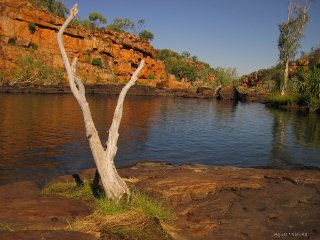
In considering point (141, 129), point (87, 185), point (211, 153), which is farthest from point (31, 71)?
point (87, 185)

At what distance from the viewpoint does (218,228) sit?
6.23 metres

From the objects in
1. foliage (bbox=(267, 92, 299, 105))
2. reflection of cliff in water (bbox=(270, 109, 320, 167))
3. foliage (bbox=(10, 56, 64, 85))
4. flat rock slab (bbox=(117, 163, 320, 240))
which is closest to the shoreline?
foliage (bbox=(10, 56, 64, 85))

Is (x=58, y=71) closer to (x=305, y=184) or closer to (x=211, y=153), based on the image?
(x=211, y=153)

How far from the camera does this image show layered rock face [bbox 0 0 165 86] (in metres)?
69.6

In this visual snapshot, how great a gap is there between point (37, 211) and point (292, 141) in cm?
1778

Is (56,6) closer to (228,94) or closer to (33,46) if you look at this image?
(33,46)

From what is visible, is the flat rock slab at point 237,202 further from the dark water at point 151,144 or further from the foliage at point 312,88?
the foliage at point 312,88

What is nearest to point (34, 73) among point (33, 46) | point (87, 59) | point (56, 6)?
point (33, 46)

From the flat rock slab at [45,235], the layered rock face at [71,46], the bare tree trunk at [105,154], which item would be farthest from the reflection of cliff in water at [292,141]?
the layered rock face at [71,46]

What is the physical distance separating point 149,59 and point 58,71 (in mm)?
35284

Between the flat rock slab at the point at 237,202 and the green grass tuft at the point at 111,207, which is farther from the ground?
the green grass tuft at the point at 111,207

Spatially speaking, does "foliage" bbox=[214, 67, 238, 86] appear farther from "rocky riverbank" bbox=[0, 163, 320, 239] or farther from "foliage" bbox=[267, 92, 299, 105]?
"rocky riverbank" bbox=[0, 163, 320, 239]

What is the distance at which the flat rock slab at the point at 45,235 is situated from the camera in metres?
4.96

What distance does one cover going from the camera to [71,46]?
80375mm
